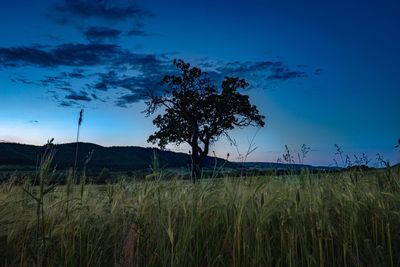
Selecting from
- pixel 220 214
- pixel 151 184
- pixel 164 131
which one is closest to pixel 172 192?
pixel 151 184

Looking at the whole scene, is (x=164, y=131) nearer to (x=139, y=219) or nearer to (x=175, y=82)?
(x=175, y=82)

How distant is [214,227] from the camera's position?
558 centimetres

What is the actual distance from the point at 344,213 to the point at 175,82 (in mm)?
44760

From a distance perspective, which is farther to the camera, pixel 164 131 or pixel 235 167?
pixel 164 131

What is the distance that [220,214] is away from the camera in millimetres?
5762

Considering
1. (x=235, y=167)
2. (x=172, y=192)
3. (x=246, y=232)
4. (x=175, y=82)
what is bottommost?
(x=246, y=232)

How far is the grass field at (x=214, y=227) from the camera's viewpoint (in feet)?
16.0

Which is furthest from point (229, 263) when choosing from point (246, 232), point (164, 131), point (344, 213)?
point (164, 131)

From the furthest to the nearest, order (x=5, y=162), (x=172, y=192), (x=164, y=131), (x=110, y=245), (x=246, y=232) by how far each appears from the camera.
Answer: (x=5, y=162)
(x=164, y=131)
(x=172, y=192)
(x=110, y=245)
(x=246, y=232)

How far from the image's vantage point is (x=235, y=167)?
672 centimetres

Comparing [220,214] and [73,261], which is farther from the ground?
[220,214]

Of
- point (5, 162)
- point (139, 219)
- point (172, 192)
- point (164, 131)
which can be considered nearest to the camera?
point (139, 219)

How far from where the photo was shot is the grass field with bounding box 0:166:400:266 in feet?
16.0

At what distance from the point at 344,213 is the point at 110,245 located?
318 cm
